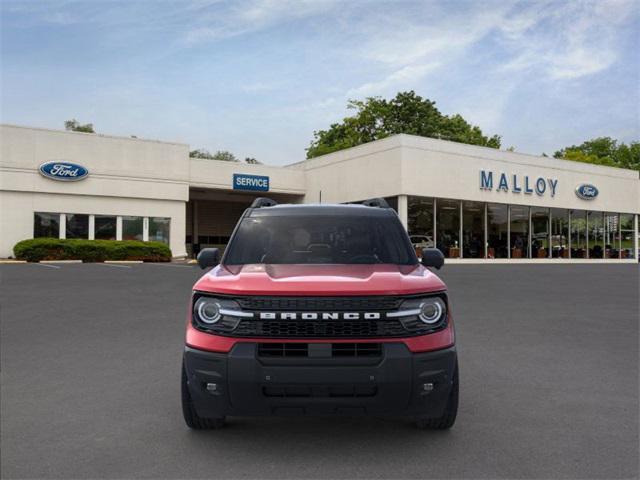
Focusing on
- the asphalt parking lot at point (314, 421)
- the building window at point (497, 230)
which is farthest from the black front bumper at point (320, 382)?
the building window at point (497, 230)

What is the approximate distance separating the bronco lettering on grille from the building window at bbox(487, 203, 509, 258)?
3708 cm

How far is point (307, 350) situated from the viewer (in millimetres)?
3588

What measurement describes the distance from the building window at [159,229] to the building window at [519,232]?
2372 centimetres

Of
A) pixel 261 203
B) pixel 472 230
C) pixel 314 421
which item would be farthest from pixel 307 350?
pixel 472 230

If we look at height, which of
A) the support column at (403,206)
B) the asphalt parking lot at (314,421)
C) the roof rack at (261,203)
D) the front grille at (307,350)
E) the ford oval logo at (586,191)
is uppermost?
the ford oval logo at (586,191)

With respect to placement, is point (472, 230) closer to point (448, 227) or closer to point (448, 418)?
point (448, 227)

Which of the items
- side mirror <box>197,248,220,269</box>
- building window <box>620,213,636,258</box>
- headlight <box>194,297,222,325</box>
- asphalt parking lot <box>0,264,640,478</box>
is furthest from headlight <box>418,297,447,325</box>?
building window <box>620,213,636,258</box>

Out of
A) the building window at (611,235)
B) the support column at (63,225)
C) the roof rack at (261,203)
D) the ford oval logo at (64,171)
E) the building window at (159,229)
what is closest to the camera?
the roof rack at (261,203)

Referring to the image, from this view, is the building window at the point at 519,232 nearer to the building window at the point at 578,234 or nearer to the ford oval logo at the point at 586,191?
the ford oval logo at the point at 586,191

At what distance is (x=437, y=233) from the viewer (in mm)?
36594

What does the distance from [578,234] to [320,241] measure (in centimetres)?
4517

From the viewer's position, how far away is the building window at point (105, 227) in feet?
116

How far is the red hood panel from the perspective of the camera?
366cm

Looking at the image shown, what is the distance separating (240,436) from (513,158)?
126 feet
